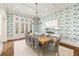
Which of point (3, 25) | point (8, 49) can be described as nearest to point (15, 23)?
point (3, 25)

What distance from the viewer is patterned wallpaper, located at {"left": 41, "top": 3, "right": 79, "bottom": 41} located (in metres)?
1.91

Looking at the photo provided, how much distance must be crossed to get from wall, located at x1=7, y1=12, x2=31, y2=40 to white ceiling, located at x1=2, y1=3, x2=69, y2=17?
0.12 m

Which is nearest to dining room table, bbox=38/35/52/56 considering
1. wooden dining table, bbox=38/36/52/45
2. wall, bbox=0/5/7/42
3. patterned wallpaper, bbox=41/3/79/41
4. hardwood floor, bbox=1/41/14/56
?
wooden dining table, bbox=38/36/52/45

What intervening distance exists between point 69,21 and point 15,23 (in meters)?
1.24

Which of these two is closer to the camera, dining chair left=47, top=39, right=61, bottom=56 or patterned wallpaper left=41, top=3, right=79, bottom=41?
patterned wallpaper left=41, top=3, right=79, bottom=41

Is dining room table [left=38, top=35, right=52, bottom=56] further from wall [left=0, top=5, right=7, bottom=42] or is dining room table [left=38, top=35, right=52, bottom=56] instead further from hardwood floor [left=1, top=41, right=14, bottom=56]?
wall [left=0, top=5, right=7, bottom=42]

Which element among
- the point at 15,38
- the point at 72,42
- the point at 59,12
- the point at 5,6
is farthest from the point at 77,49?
Result: the point at 5,6

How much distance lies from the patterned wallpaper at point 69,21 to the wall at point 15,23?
0.45 metres

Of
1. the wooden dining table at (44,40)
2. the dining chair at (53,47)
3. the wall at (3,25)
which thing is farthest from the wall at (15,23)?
the dining chair at (53,47)

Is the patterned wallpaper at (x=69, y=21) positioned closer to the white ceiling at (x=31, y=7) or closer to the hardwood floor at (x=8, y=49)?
the white ceiling at (x=31, y=7)

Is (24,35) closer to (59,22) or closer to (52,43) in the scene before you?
(52,43)

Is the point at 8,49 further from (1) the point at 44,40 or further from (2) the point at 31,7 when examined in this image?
(2) the point at 31,7

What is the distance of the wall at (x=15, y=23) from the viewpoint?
1978 mm

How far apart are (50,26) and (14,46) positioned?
3.25 ft
